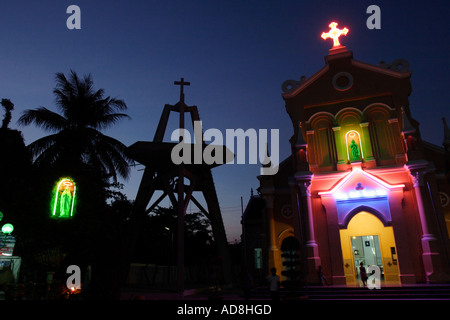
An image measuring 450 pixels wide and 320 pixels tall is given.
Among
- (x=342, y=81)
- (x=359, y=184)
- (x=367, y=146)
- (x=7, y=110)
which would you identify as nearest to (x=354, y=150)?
(x=367, y=146)

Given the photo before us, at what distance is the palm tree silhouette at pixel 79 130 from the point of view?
19.7 meters

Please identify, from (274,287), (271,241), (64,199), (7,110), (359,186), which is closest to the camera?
(274,287)

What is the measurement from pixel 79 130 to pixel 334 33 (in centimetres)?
1672

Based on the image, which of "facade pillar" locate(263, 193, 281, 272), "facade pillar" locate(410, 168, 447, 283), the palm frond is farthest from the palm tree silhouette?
"facade pillar" locate(410, 168, 447, 283)

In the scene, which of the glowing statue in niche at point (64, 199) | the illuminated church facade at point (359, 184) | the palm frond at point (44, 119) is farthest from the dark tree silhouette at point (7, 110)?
the illuminated church facade at point (359, 184)

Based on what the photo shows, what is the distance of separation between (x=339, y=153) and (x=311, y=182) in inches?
96.9

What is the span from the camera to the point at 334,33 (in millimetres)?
21578

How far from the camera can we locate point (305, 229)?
1873 centimetres

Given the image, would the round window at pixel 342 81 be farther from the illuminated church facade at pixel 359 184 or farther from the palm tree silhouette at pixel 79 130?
the palm tree silhouette at pixel 79 130

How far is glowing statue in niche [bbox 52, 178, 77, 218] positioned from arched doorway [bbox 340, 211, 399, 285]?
14.2m

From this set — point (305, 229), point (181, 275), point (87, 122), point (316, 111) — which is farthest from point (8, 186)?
point (316, 111)

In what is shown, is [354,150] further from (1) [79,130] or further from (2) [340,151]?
(1) [79,130]

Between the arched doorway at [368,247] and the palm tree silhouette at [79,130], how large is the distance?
13989mm
